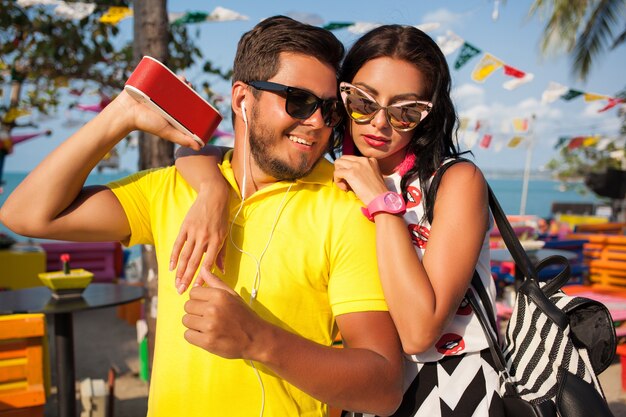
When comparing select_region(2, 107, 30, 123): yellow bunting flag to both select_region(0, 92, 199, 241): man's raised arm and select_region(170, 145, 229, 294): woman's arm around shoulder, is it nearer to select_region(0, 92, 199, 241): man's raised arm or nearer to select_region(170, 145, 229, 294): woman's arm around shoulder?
select_region(0, 92, 199, 241): man's raised arm

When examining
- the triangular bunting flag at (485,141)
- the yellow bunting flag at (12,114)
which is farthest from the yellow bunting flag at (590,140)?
the yellow bunting flag at (12,114)

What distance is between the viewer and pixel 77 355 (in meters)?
6.59

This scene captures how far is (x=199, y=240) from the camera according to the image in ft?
4.87

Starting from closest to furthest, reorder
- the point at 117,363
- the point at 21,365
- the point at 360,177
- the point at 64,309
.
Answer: the point at 360,177 < the point at 21,365 < the point at 64,309 < the point at 117,363

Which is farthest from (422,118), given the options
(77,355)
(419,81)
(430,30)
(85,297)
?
(77,355)

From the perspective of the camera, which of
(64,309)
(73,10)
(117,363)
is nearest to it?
(64,309)

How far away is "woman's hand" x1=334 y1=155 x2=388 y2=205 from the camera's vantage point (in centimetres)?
155

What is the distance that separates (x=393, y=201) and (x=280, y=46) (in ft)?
1.95

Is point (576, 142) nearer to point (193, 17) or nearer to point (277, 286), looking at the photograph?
point (193, 17)

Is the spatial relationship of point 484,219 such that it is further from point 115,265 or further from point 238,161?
point 115,265

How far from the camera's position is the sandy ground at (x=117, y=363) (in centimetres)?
495

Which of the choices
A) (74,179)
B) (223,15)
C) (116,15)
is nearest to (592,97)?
(223,15)

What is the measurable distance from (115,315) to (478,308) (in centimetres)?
790

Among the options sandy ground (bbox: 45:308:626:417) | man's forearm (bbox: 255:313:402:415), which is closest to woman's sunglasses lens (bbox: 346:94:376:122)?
man's forearm (bbox: 255:313:402:415)
